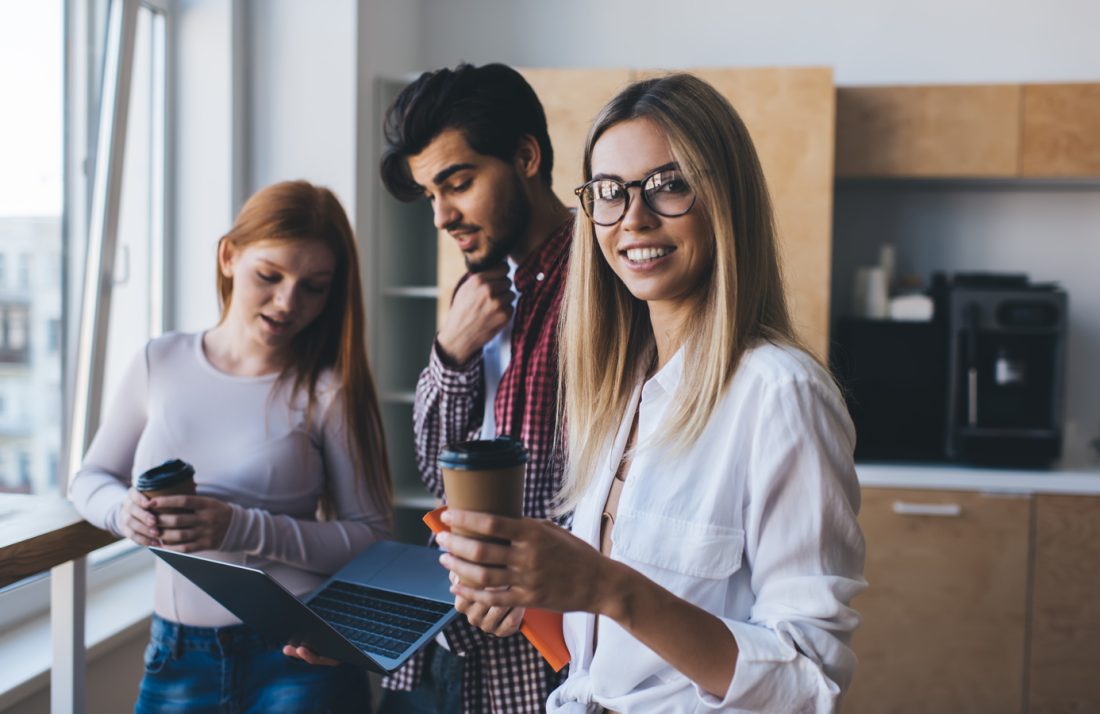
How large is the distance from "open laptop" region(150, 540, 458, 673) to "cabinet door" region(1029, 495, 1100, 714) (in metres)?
2.20

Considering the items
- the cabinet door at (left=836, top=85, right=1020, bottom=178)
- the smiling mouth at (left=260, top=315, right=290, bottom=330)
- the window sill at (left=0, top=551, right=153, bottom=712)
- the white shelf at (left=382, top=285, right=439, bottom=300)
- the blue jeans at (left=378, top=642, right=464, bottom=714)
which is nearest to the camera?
the blue jeans at (left=378, top=642, right=464, bottom=714)

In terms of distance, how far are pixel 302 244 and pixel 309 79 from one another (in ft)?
4.96

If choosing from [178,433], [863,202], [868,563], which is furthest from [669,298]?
[863,202]

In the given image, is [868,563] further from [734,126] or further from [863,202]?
[734,126]

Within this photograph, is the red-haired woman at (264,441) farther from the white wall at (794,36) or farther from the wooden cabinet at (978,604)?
the white wall at (794,36)

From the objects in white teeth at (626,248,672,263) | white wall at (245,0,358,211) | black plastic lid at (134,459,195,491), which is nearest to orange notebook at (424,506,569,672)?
white teeth at (626,248,672,263)

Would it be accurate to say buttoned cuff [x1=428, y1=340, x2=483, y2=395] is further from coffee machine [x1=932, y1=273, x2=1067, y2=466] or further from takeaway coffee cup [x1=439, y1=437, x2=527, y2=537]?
coffee machine [x1=932, y1=273, x2=1067, y2=466]

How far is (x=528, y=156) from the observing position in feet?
4.85

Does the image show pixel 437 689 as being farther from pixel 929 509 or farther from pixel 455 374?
pixel 929 509

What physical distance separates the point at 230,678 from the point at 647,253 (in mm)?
1006

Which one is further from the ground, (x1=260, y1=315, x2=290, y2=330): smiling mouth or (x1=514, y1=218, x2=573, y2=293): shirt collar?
(x1=514, y1=218, x2=573, y2=293): shirt collar

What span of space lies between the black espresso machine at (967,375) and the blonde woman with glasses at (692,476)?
1912mm

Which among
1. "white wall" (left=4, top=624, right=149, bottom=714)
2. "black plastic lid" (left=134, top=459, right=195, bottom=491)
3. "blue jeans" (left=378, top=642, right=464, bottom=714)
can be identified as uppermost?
"black plastic lid" (left=134, top=459, right=195, bottom=491)

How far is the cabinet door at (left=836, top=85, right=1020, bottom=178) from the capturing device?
2.82m
